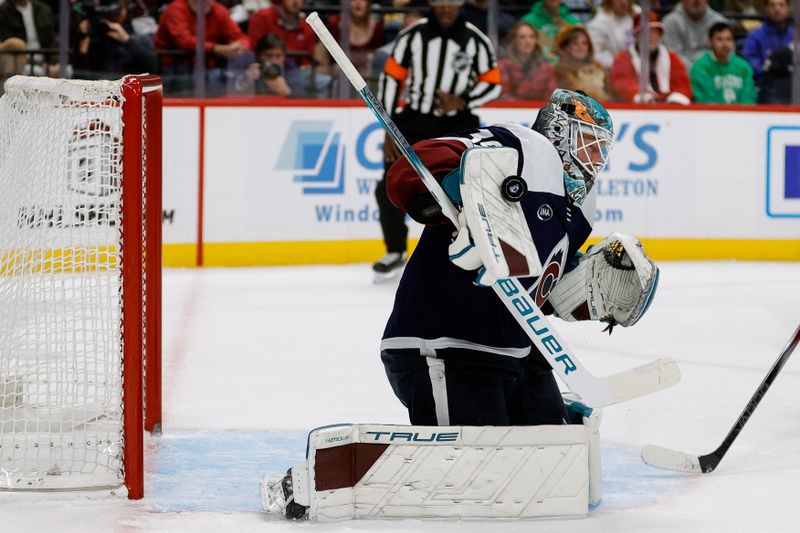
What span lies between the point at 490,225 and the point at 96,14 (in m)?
4.40

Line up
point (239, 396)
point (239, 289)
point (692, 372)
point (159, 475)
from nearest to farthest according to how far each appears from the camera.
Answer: point (159, 475) < point (239, 396) < point (692, 372) < point (239, 289)

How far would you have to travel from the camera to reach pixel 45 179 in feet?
8.98

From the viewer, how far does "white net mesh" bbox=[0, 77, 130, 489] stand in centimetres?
267

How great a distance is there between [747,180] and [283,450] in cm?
448

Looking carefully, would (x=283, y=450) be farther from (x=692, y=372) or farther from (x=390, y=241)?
(x=390, y=241)

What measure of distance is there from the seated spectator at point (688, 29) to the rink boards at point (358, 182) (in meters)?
0.34

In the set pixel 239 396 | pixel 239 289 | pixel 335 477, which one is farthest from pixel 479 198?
pixel 239 289

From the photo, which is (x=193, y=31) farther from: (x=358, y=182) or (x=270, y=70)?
(x=358, y=182)

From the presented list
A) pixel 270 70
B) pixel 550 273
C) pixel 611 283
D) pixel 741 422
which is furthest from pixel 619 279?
pixel 270 70

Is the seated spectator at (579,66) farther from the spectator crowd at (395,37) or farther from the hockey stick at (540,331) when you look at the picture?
the hockey stick at (540,331)

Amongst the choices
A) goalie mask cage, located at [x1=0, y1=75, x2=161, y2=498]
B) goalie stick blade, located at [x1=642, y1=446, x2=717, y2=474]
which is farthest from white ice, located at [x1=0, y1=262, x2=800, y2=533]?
goalie mask cage, located at [x1=0, y1=75, x2=161, y2=498]

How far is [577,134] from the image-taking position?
8.29 feet

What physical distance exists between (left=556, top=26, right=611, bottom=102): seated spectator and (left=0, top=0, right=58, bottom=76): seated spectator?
248cm

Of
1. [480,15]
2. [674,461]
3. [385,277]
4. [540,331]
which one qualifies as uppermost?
[480,15]
